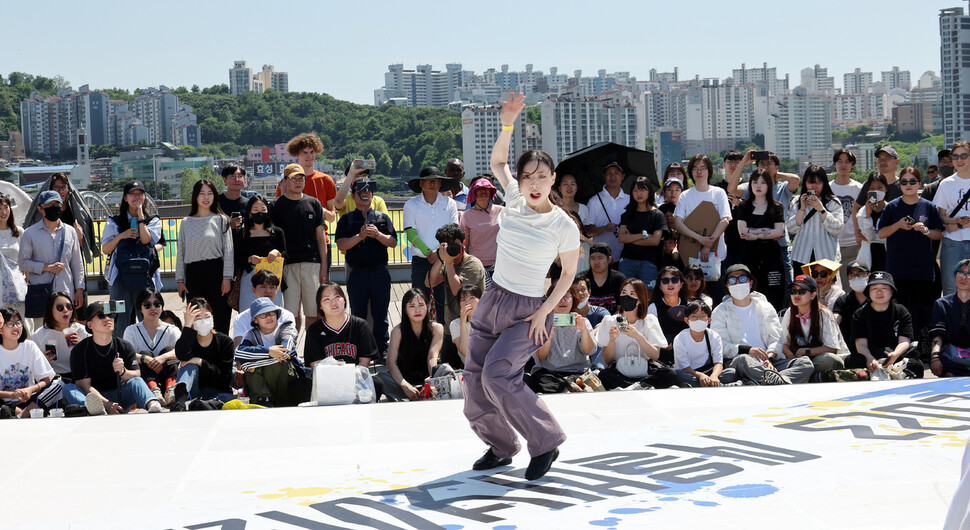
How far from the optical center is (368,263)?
8406 mm

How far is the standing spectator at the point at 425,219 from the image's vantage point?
8477 millimetres

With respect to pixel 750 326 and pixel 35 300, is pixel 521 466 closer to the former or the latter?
pixel 750 326

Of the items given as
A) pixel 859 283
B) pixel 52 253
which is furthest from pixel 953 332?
pixel 52 253

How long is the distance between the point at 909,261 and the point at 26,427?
663 centimetres

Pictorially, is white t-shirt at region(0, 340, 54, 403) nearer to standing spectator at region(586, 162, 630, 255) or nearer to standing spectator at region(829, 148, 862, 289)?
standing spectator at region(586, 162, 630, 255)

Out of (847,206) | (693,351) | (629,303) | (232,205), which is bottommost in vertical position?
(693,351)

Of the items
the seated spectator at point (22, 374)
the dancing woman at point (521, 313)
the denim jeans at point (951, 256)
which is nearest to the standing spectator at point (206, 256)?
the seated spectator at point (22, 374)

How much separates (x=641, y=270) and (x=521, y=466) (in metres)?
3.86

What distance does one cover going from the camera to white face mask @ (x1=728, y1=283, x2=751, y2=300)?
7.52 meters

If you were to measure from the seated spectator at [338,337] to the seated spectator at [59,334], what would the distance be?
5.42 feet

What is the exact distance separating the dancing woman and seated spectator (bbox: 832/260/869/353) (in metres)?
3.80

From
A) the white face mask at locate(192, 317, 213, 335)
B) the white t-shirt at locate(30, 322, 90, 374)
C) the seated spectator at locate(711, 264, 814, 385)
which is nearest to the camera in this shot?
the white face mask at locate(192, 317, 213, 335)

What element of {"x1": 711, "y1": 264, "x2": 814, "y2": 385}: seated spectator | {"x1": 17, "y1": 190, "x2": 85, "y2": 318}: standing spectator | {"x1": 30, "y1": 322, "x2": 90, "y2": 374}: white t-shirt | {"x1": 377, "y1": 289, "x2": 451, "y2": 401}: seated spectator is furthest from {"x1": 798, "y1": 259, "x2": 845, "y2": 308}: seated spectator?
{"x1": 17, "y1": 190, "x2": 85, "y2": 318}: standing spectator

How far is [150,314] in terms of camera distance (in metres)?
7.45
